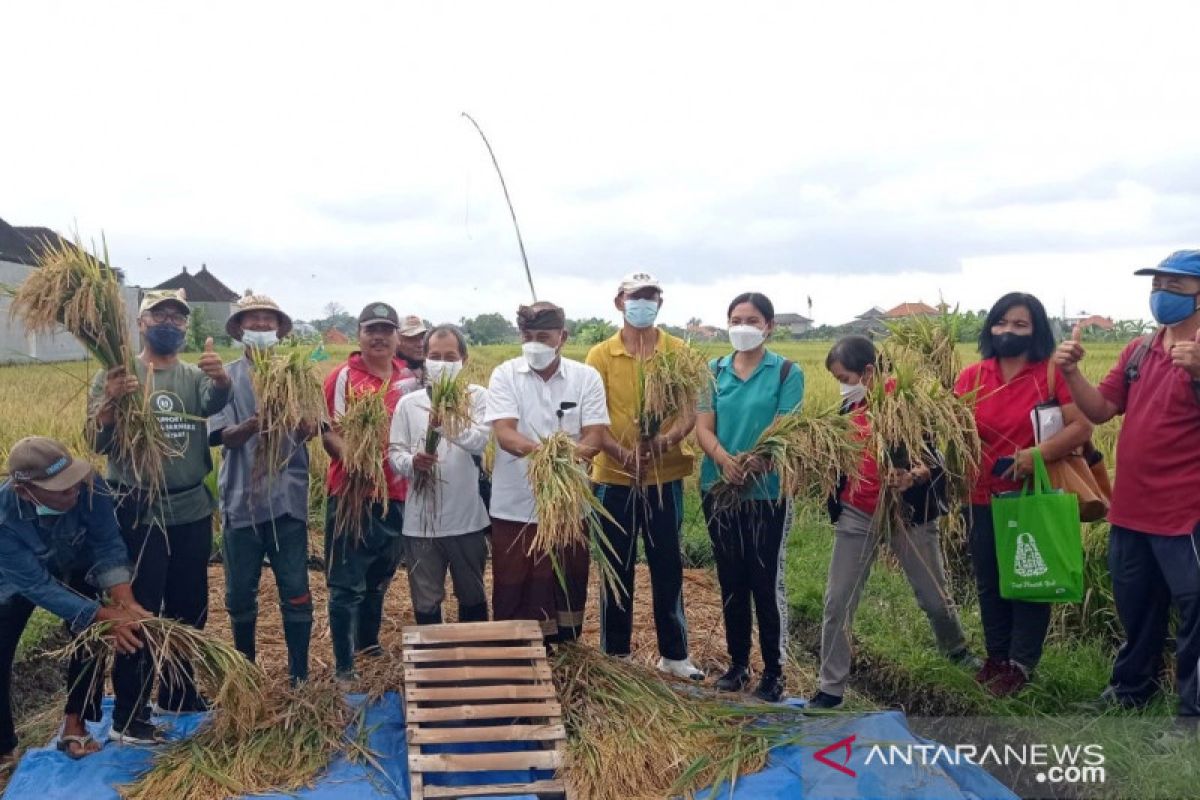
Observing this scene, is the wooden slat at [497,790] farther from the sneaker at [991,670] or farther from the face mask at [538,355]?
the sneaker at [991,670]

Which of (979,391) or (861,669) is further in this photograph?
(861,669)

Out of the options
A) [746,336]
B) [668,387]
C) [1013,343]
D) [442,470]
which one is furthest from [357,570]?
[1013,343]

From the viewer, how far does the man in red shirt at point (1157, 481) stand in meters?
3.93

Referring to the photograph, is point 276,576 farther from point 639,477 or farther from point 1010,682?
point 1010,682

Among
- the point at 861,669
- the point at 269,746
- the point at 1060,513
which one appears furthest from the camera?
the point at 861,669

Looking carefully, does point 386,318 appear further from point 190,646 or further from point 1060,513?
point 1060,513

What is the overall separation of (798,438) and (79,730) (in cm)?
320

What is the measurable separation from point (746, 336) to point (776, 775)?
190cm

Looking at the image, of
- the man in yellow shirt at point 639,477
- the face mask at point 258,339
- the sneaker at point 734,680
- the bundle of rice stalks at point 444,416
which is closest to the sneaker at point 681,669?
the man in yellow shirt at point 639,477

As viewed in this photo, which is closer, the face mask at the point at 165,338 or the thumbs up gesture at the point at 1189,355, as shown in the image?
the thumbs up gesture at the point at 1189,355

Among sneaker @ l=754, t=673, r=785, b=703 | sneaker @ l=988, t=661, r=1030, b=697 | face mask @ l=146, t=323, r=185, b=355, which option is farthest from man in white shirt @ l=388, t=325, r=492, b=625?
sneaker @ l=988, t=661, r=1030, b=697

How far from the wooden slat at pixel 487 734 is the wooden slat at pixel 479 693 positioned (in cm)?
12

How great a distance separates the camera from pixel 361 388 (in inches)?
181

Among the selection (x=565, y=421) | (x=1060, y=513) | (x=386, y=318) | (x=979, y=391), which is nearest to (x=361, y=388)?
(x=386, y=318)
